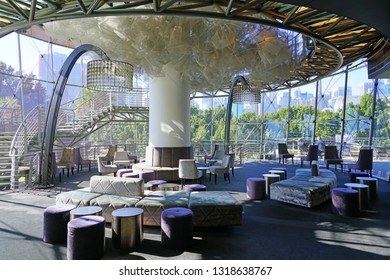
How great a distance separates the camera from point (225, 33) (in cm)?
532

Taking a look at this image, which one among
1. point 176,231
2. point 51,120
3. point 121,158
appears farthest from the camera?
point 121,158

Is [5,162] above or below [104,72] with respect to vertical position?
below

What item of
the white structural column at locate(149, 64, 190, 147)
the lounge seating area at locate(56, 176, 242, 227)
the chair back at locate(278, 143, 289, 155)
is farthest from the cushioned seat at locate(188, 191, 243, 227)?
the chair back at locate(278, 143, 289, 155)

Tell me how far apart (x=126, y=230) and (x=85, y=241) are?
519mm

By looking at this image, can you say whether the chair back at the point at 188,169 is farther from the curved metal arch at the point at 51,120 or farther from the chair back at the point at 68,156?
the chair back at the point at 68,156

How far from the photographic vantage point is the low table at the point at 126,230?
353 centimetres

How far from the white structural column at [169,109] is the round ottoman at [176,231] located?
4840 mm

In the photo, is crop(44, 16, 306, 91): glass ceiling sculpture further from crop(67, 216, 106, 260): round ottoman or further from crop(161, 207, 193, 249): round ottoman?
crop(67, 216, 106, 260): round ottoman

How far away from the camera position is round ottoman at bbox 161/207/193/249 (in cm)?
353

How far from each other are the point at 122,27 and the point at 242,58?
252 centimetres

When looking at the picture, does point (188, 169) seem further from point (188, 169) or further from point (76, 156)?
point (76, 156)

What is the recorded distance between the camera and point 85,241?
3176 mm

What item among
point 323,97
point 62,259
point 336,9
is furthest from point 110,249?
point 323,97

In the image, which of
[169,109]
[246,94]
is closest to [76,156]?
[169,109]
